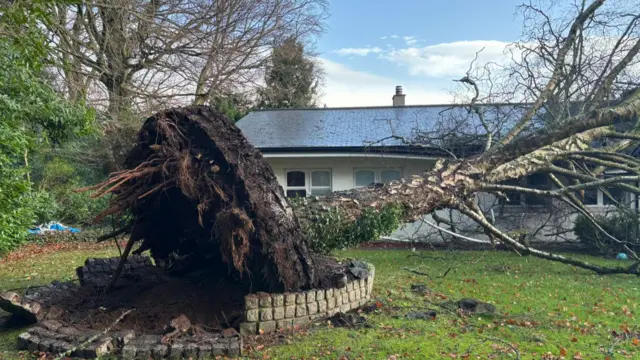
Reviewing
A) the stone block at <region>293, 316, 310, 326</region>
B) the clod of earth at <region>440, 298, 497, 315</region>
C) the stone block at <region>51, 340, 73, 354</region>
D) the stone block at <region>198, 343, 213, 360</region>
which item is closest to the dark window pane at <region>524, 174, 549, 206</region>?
the clod of earth at <region>440, 298, 497, 315</region>

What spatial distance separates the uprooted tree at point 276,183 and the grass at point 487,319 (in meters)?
A: 0.79

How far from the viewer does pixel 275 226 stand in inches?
211

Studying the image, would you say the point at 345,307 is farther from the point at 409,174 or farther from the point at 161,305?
the point at 409,174

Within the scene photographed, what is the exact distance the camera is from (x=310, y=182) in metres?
14.7

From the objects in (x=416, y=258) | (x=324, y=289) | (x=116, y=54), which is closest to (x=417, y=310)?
(x=324, y=289)

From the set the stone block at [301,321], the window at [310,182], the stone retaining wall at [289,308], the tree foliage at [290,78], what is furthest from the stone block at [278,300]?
the tree foliage at [290,78]

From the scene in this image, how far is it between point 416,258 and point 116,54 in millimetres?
11243

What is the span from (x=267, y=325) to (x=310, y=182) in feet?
31.4

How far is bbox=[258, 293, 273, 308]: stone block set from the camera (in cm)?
524

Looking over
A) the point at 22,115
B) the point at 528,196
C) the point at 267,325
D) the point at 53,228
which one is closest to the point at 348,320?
the point at 267,325

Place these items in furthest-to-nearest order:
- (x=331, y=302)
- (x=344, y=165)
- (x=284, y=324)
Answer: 1. (x=344, y=165)
2. (x=331, y=302)
3. (x=284, y=324)

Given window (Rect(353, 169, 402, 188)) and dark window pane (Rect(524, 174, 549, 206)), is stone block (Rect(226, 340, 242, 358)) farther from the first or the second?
dark window pane (Rect(524, 174, 549, 206))

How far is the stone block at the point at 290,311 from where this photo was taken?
5384 millimetres

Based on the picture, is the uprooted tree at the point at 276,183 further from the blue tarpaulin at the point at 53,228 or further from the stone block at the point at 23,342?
the blue tarpaulin at the point at 53,228
